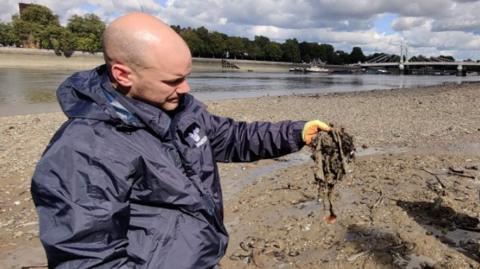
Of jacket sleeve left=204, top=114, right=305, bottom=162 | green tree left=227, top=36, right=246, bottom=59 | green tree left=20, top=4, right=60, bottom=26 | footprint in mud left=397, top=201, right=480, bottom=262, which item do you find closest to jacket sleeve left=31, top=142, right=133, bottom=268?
jacket sleeve left=204, top=114, right=305, bottom=162

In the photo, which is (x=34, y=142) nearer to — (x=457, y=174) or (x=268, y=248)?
(x=268, y=248)

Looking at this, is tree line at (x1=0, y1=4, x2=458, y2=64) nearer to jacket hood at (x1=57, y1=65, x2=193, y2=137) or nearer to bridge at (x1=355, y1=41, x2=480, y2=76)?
bridge at (x1=355, y1=41, x2=480, y2=76)

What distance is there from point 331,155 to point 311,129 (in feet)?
1.11

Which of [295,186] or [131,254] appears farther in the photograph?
[295,186]

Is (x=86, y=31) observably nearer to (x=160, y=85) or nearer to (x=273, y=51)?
(x=273, y=51)

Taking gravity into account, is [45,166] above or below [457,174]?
above

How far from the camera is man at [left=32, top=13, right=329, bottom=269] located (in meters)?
1.94

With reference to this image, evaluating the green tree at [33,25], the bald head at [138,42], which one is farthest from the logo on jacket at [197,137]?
the green tree at [33,25]

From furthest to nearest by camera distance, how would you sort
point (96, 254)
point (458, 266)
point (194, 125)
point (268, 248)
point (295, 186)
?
point (295, 186), point (268, 248), point (458, 266), point (194, 125), point (96, 254)

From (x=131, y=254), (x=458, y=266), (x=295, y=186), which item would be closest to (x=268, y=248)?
(x=458, y=266)

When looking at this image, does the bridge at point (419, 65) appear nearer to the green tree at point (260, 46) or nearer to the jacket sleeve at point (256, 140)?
the green tree at point (260, 46)

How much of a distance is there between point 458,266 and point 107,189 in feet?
14.4

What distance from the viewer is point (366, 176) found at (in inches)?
342

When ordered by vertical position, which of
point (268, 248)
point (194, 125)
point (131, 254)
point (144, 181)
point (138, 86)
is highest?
point (138, 86)
